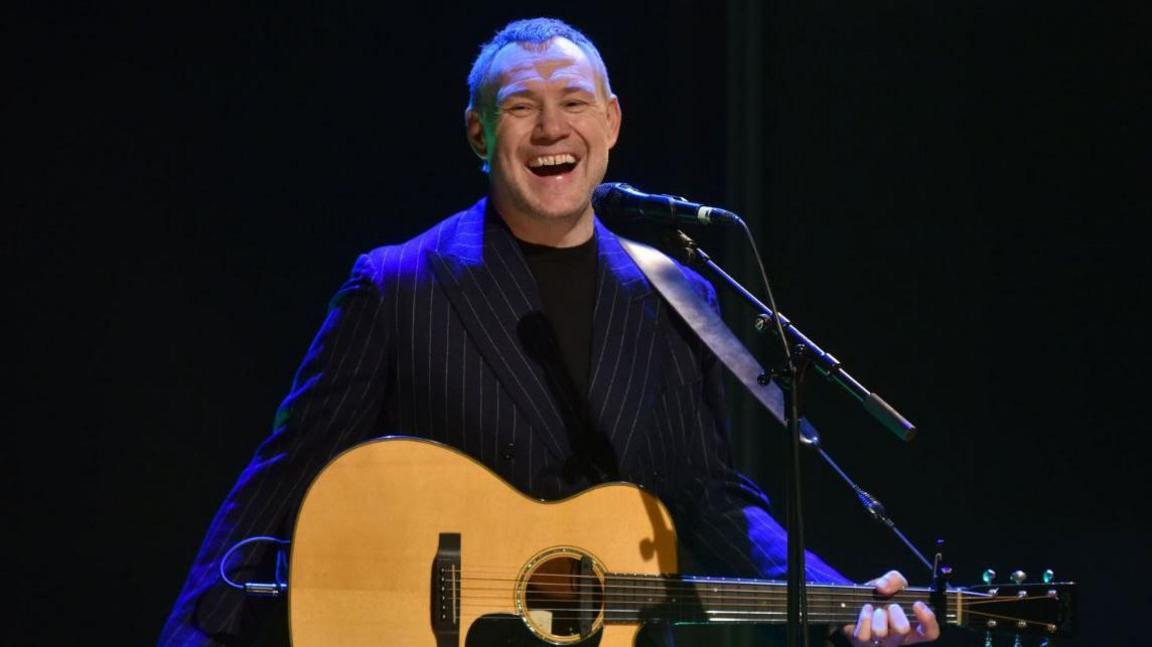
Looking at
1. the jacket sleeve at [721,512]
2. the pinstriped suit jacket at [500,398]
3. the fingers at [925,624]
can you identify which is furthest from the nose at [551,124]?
the fingers at [925,624]

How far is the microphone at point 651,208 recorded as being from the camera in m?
2.50

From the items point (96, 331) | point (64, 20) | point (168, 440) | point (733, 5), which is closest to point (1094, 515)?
point (733, 5)

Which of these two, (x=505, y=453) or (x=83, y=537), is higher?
(x=505, y=453)

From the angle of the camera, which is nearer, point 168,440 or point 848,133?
point 168,440

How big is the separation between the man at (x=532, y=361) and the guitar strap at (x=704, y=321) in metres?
0.05

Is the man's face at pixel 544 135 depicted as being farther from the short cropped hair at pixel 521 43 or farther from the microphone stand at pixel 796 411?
the microphone stand at pixel 796 411

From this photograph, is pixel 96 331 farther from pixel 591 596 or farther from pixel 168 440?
pixel 591 596

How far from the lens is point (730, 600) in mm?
2818

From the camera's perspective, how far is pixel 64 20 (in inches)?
145

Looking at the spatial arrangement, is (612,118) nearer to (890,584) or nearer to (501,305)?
(501,305)

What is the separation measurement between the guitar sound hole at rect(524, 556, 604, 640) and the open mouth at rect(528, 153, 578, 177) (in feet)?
3.37

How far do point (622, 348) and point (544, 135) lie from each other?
0.59m

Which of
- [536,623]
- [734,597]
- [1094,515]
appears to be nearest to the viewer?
[536,623]

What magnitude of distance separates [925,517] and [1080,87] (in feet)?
5.46
